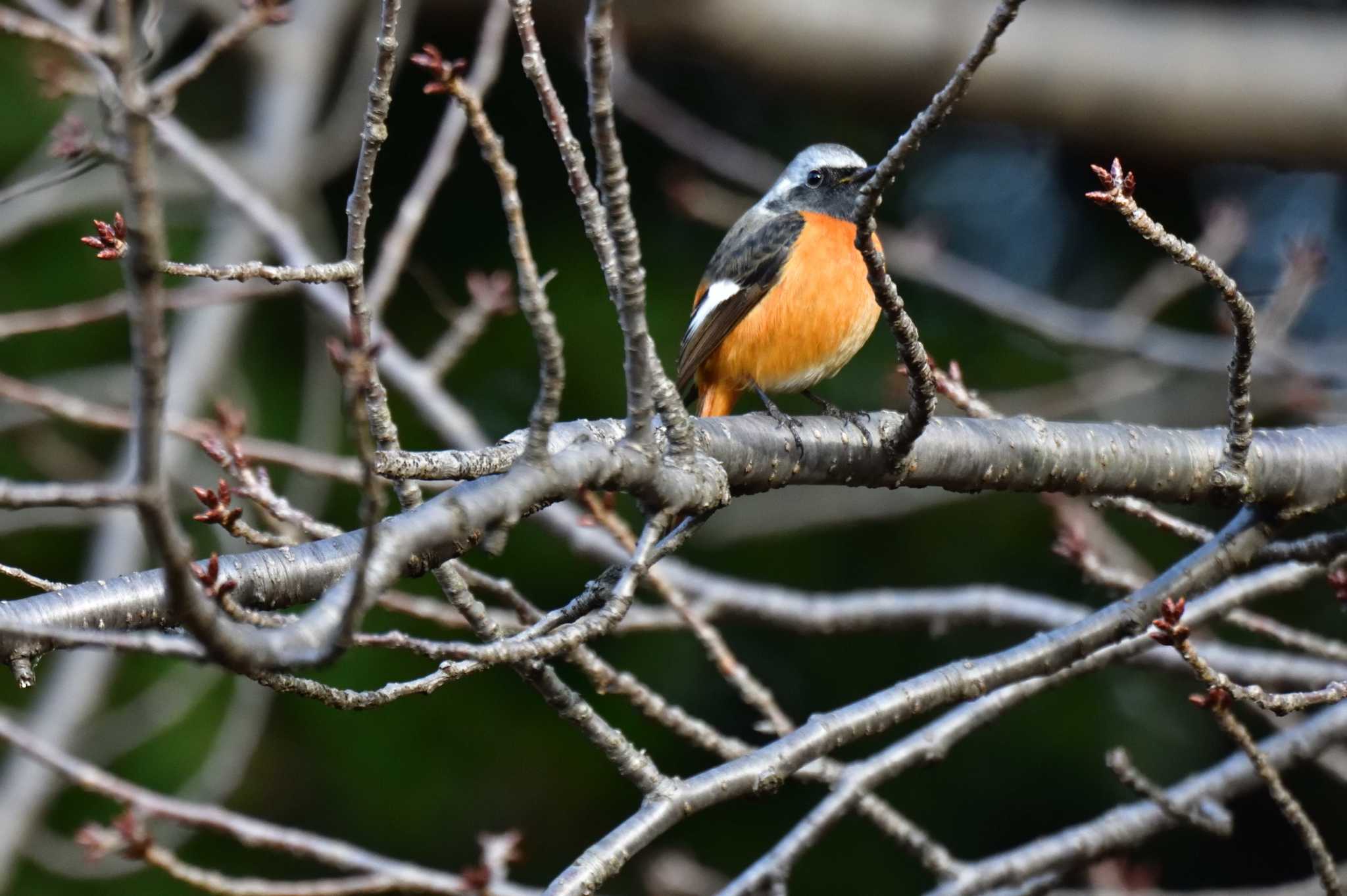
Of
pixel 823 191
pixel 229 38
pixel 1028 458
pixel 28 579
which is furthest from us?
pixel 823 191

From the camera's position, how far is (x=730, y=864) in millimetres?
6258

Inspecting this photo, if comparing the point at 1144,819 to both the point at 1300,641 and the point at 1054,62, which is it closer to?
the point at 1300,641

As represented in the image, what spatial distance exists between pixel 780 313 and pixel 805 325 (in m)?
0.10

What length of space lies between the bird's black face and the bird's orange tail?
74 cm

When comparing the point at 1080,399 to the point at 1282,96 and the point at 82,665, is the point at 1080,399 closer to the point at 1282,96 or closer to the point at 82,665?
the point at 1282,96

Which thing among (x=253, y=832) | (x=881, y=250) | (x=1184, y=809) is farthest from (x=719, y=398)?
(x=881, y=250)

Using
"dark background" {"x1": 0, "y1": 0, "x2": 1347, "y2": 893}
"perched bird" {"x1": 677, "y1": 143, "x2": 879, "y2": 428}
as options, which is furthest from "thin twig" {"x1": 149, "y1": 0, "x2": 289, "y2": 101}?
"dark background" {"x1": 0, "y1": 0, "x2": 1347, "y2": 893}

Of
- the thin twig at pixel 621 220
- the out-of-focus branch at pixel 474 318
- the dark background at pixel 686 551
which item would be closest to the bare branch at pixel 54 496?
the thin twig at pixel 621 220

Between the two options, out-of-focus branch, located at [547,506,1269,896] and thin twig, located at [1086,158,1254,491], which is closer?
thin twig, located at [1086,158,1254,491]

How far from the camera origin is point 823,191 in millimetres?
4992

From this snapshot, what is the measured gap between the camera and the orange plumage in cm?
438

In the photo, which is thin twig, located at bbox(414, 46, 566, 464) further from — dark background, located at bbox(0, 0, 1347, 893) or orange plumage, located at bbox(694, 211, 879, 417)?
dark background, located at bbox(0, 0, 1347, 893)

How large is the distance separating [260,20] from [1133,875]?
4048 millimetres

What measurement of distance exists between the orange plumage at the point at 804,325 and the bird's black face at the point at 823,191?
0.34 meters
